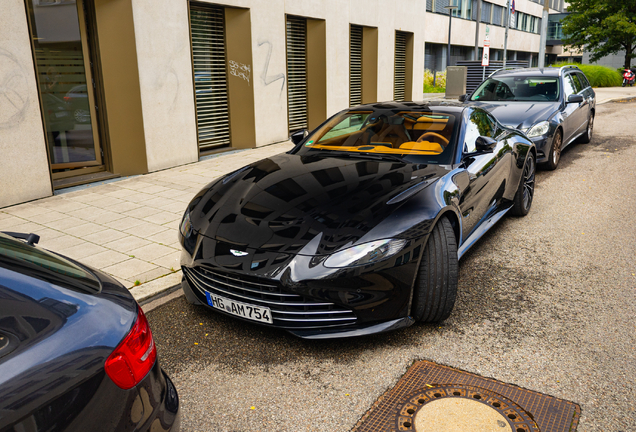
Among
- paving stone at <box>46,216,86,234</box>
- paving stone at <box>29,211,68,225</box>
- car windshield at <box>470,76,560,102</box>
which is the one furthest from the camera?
car windshield at <box>470,76,560,102</box>

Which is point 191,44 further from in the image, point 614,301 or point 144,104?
point 614,301

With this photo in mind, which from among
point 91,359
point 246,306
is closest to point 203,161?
point 246,306

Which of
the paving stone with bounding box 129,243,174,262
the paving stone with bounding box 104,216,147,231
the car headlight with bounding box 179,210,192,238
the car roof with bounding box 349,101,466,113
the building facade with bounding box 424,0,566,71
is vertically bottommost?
the paving stone with bounding box 129,243,174,262

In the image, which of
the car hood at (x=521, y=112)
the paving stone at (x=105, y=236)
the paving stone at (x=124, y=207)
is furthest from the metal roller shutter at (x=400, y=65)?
the paving stone at (x=105, y=236)

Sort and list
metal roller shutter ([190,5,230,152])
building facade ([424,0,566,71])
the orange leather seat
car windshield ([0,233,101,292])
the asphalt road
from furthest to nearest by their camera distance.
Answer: building facade ([424,0,566,71]) → metal roller shutter ([190,5,230,152]) → the orange leather seat → the asphalt road → car windshield ([0,233,101,292])

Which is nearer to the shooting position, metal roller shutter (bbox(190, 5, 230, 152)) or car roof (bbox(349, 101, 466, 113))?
car roof (bbox(349, 101, 466, 113))

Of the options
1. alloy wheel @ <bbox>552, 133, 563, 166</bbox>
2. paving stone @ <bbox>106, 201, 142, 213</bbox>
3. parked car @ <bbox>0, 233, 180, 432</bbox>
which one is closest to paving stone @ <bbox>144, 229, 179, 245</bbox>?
paving stone @ <bbox>106, 201, 142, 213</bbox>

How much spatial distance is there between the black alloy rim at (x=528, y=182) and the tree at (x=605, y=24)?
4016 cm

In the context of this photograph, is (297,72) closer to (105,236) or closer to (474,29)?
(105,236)

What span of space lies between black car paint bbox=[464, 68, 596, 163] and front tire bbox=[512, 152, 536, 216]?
1793mm

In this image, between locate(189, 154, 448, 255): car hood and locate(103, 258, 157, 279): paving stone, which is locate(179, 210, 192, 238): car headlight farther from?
locate(103, 258, 157, 279): paving stone

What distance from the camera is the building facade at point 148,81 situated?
733cm

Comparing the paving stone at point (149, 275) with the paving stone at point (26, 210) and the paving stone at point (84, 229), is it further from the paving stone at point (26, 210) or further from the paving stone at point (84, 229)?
the paving stone at point (26, 210)

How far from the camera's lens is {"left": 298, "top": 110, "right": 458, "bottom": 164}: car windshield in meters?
4.57
